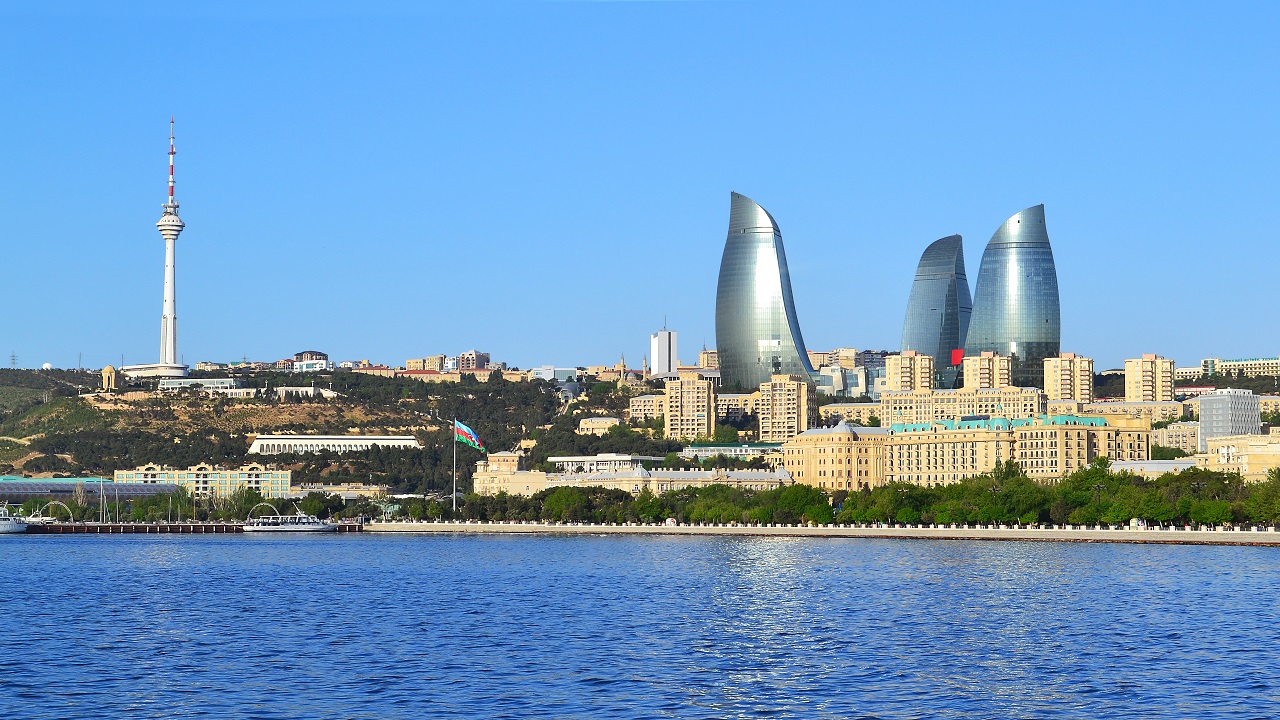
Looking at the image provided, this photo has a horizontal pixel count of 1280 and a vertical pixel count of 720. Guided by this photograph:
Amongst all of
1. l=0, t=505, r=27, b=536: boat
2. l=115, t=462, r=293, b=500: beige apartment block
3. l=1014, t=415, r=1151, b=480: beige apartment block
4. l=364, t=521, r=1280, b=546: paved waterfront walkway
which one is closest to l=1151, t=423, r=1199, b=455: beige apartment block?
l=1014, t=415, r=1151, b=480: beige apartment block

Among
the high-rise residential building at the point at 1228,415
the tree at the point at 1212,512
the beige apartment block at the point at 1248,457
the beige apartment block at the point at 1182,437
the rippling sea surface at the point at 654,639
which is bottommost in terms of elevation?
the rippling sea surface at the point at 654,639

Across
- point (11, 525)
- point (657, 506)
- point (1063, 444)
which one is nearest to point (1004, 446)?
point (1063, 444)

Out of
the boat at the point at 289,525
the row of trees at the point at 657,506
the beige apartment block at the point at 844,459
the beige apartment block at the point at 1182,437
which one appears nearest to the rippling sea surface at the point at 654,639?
the row of trees at the point at 657,506

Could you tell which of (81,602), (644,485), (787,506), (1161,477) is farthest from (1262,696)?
(644,485)

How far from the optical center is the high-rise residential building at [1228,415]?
177 m

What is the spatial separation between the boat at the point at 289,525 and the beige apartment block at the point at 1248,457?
240 feet

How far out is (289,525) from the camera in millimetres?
160500

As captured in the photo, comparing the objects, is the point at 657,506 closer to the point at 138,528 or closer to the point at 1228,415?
the point at 138,528

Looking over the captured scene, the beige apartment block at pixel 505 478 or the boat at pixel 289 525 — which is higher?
the beige apartment block at pixel 505 478

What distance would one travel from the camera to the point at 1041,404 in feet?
636

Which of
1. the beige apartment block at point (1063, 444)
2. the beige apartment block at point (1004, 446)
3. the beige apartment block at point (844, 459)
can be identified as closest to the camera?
the beige apartment block at point (1063, 444)

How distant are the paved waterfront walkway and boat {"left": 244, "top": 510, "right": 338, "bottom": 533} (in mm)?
4502

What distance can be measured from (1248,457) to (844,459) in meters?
40.8

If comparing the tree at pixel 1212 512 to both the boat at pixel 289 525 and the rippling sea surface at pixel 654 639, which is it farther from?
the boat at pixel 289 525
